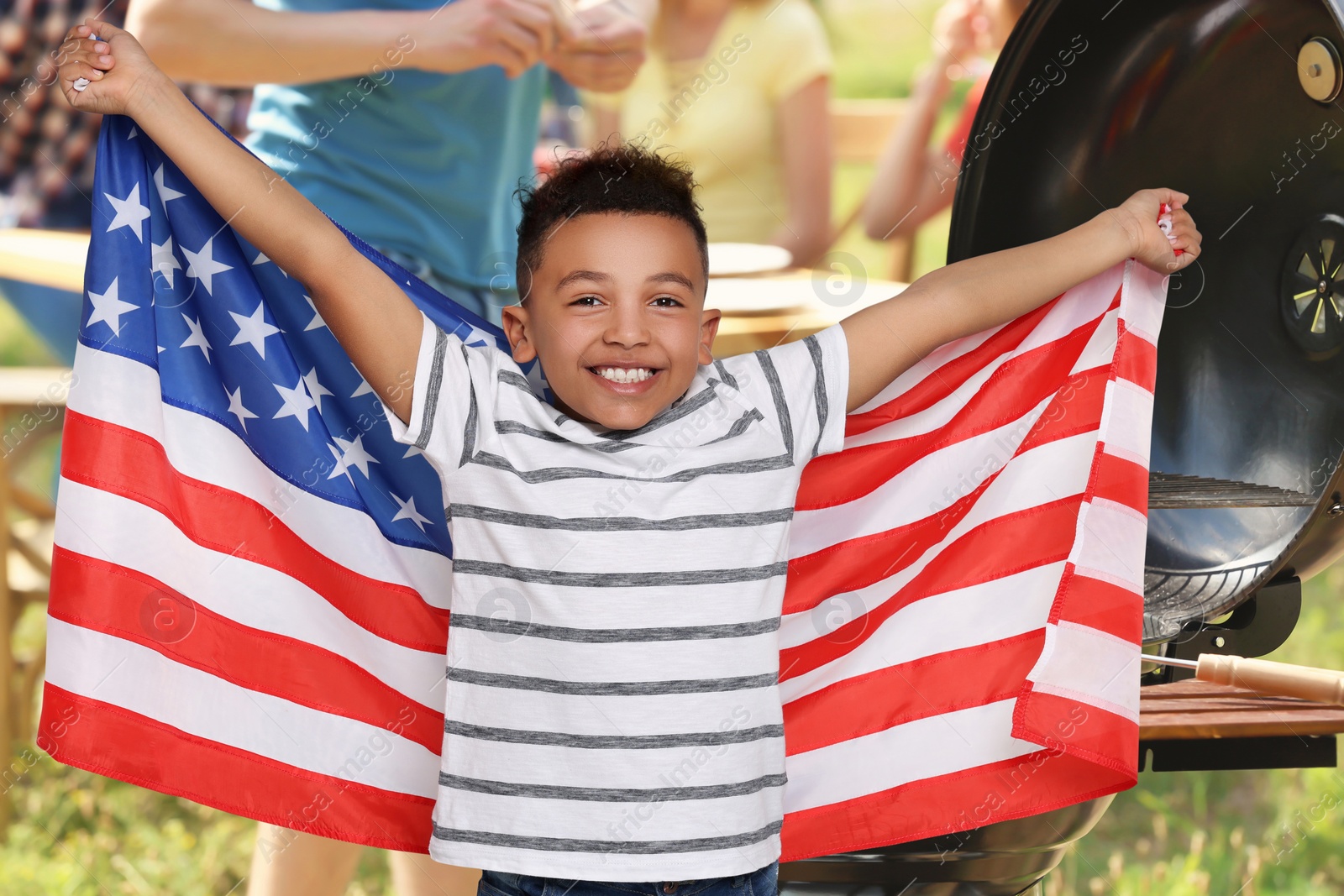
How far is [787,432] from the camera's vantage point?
3.97ft

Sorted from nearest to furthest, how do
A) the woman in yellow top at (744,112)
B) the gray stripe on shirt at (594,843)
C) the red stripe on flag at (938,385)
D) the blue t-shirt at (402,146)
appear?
1. the gray stripe on shirt at (594,843)
2. the red stripe on flag at (938,385)
3. the blue t-shirt at (402,146)
4. the woman in yellow top at (744,112)

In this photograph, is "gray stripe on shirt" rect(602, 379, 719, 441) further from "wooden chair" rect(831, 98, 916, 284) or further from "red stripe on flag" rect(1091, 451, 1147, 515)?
"wooden chair" rect(831, 98, 916, 284)

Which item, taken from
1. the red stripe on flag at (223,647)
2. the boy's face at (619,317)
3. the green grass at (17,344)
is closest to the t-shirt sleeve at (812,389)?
the boy's face at (619,317)

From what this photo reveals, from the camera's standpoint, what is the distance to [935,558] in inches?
53.7

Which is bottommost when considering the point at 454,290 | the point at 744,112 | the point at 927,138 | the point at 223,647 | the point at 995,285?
the point at 223,647

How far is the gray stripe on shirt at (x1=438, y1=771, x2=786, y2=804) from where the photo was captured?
1082mm

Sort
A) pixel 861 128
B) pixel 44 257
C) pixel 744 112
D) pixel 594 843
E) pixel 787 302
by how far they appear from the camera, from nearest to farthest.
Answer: pixel 594 843 < pixel 44 257 < pixel 787 302 < pixel 744 112 < pixel 861 128

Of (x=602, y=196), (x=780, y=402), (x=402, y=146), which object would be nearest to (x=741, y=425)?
(x=780, y=402)

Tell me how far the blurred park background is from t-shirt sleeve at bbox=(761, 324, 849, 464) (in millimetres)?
1891

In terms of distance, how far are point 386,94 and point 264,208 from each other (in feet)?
3.91

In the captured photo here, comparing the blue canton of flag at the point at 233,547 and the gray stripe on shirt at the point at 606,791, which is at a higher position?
the blue canton of flag at the point at 233,547

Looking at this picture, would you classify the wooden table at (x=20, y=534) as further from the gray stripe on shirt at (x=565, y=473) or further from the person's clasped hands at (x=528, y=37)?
the gray stripe on shirt at (x=565, y=473)

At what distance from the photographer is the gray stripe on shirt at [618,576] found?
110 centimetres

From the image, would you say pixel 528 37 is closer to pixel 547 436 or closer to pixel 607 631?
pixel 547 436
